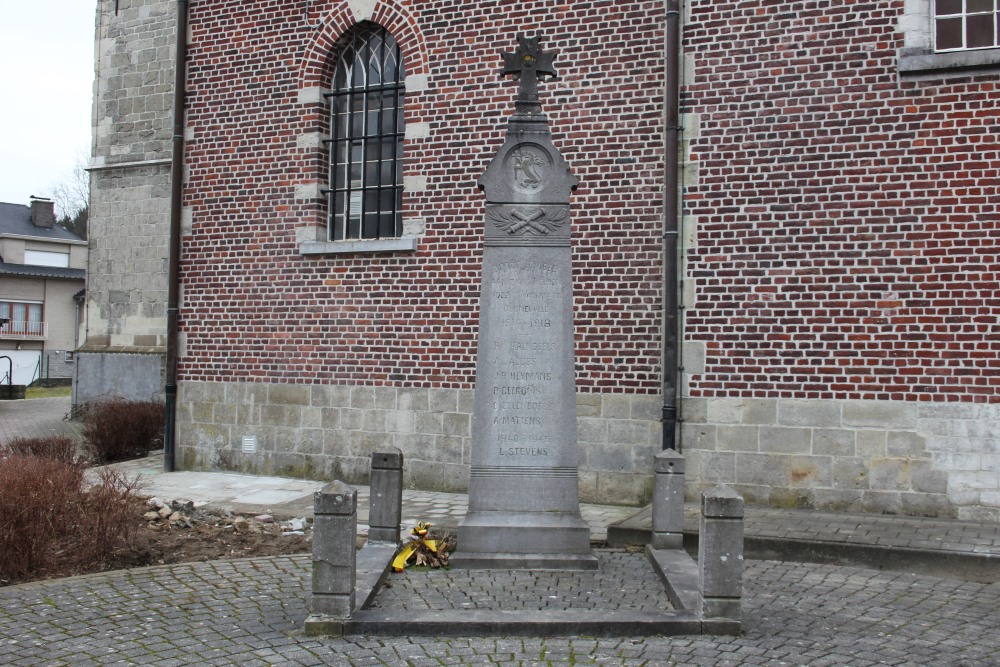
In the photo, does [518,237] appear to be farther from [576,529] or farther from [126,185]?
[126,185]

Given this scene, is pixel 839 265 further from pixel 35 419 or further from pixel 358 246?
pixel 35 419

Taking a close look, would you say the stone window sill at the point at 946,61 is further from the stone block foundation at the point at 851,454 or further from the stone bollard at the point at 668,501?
the stone bollard at the point at 668,501

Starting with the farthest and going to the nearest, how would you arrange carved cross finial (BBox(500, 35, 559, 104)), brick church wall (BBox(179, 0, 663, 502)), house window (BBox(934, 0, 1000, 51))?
brick church wall (BBox(179, 0, 663, 502))
house window (BBox(934, 0, 1000, 51))
carved cross finial (BBox(500, 35, 559, 104))

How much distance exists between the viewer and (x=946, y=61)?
8.48 metres

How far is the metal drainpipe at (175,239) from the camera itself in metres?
11.9

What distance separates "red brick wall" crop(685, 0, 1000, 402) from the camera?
8.44 meters

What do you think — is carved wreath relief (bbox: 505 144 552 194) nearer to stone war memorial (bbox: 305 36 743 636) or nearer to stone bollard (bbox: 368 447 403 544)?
stone war memorial (bbox: 305 36 743 636)

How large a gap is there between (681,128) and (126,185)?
41.2 ft

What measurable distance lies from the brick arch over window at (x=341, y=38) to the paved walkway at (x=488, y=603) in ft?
21.1

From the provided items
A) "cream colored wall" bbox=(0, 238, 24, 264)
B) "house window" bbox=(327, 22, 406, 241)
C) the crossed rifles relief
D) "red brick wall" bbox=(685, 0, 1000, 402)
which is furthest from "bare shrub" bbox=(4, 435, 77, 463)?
"cream colored wall" bbox=(0, 238, 24, 264)

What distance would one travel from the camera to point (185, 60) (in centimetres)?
1209

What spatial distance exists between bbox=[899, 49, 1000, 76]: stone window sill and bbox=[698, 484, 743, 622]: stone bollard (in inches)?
215

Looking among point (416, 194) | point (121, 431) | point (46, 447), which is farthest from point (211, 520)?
point (121, 431)

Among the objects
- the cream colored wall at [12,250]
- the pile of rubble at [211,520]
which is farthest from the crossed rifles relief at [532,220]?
the cream colored wall at [12,250]
